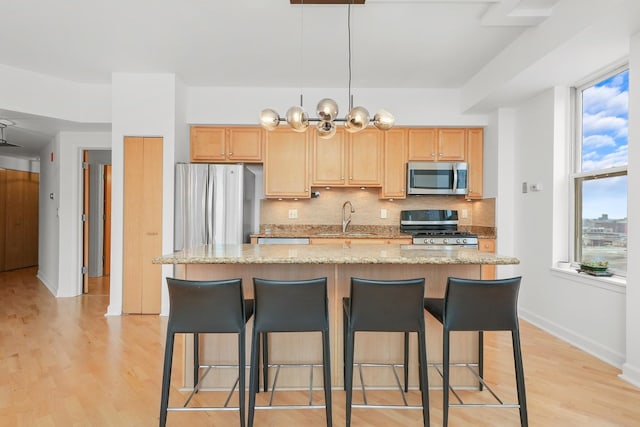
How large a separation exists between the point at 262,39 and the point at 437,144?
2.54 metres

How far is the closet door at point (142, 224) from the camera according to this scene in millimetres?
3787

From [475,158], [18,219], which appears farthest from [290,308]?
[18,219]

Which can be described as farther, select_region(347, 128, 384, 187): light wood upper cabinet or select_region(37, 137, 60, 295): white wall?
select_region(37, 137, 60, 295): white wall

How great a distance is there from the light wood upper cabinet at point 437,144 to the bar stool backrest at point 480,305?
288 cm

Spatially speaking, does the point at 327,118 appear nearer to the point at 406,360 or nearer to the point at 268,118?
the point at 268,118

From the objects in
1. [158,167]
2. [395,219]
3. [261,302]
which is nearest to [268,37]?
[158,167]

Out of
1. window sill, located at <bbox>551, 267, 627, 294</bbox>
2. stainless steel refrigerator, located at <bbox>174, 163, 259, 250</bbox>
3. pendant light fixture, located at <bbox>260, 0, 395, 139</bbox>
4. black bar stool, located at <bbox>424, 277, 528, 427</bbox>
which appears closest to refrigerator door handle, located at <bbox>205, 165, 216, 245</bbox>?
stainless steel refrigerator, located at <bbox>174, 163, 259, 250</bbox>

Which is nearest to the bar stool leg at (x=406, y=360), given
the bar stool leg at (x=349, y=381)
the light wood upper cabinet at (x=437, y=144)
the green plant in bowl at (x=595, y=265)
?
the bar stool leg at (x=349, y=381)

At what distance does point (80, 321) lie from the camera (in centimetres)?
357

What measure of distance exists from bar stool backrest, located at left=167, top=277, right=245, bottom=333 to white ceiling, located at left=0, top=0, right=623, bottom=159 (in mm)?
2147

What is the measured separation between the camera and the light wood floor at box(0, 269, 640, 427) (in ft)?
6.27

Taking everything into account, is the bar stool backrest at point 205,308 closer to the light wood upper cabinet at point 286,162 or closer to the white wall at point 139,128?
the white wall at point 139,128

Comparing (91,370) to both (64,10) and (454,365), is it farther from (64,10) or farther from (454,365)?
(64,10)

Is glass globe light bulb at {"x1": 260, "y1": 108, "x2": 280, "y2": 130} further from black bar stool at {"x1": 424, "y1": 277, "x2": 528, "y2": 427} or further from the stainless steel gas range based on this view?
the stainless steel gas range
